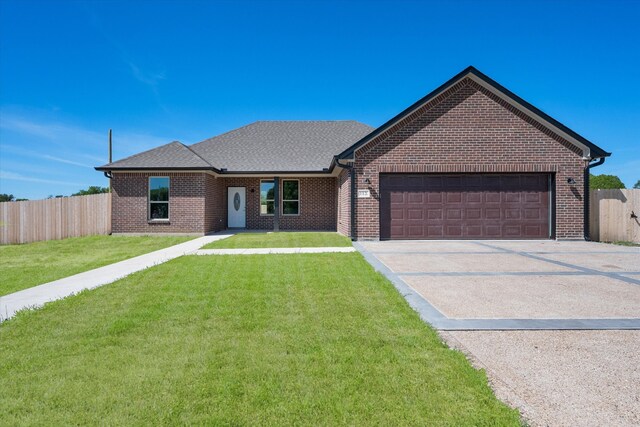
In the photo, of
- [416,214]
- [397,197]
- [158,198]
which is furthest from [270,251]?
[158,198]

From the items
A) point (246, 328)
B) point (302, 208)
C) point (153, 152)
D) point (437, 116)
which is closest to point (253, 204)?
point (302, 208)

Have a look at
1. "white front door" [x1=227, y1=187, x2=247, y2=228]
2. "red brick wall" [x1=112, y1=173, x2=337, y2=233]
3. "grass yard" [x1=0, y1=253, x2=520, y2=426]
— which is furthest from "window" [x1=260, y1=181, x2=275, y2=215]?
"grass yard" [x1=0, y1=253, x2=520, y2=426]

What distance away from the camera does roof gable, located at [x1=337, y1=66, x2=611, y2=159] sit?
1296 cm

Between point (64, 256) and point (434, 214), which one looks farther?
point (434, 214)

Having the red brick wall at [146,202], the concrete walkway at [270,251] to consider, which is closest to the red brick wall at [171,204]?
the red brick wall at [146,202]

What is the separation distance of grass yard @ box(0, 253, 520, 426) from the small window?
1302cm

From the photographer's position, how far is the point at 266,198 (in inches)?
738

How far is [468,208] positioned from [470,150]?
2177 millimetres

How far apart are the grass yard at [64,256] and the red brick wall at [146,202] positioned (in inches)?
30.8

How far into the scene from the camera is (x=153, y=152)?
17.0 m

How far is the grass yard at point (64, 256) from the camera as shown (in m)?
7.32

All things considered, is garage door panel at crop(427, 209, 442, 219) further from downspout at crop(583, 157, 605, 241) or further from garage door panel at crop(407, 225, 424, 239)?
downspout at crop(583, 157, 605, 241)

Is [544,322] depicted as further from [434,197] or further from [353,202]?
[434,197]

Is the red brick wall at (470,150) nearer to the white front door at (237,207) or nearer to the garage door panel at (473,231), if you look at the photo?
the garage door panel at (473,231)
